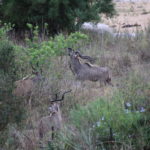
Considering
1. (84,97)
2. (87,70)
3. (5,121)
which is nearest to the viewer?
(5,121)

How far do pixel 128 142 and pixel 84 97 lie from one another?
3.33 metres

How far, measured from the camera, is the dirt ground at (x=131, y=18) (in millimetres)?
20578

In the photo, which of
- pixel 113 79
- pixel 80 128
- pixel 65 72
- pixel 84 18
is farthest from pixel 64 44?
pixel 84 18

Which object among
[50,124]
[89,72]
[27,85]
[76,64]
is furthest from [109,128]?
[76,64]

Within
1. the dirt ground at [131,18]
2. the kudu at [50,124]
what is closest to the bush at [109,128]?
the kudu at [50,124]

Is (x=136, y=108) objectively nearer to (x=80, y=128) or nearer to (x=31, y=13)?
(x=80, y=128)

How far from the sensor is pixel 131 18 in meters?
24.5

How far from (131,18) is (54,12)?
10589 millimetres

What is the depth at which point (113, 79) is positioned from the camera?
10125mm

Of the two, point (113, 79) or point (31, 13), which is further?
point (31, 13)

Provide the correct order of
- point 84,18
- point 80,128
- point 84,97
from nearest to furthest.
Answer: point 80,128 → point 84,97 → point 84,18

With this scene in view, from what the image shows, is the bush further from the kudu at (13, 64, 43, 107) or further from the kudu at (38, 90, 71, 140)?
the kudu at (13, 64, 43, 107)

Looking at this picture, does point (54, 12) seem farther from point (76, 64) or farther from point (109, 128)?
point (109, 128)

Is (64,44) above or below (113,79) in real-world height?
above
